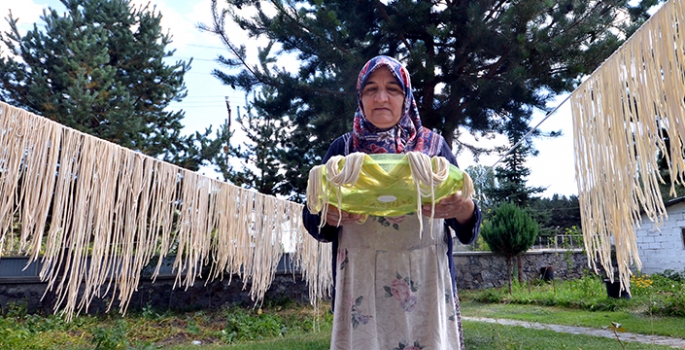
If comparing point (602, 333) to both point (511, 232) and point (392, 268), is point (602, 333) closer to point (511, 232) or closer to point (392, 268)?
point (511, 232)

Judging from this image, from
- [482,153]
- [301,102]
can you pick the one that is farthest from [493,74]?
[301,102]

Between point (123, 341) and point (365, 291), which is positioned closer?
point (365, 291)

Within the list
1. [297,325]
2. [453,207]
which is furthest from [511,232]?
[453,207]

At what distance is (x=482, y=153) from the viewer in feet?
22.6

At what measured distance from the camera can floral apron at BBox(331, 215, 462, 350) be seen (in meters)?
1.14

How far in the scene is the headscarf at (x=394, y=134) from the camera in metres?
1.29

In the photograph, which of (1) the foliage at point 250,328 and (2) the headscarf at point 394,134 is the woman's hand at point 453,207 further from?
(1) the foliage at point 250,328

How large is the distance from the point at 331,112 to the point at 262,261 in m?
3.08

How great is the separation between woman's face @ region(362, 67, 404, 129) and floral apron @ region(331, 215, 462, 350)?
0.99 ft

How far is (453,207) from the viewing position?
41.2 inches

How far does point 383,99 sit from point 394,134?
116mm

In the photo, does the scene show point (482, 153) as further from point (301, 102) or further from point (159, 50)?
point (159, 50)

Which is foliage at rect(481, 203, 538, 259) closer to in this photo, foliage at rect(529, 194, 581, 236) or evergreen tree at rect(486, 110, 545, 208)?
evergreen tree at rect(486, 110, 545, 208)

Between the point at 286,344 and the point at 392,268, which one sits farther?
the point at 286,344
